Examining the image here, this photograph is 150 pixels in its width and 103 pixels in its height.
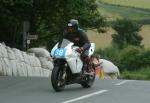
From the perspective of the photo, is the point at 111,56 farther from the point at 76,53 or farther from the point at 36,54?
the point at 76,53

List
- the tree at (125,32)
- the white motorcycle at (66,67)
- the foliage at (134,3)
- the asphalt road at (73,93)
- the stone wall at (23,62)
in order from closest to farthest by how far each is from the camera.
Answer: the asphalt road at (73,93) < the white motorcycle at (66,67) < the stone wall at (23,62) < the tree at (125,32) < the foliage at (134,3)

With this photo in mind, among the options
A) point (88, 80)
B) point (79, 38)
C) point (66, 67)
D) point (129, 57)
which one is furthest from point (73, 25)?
point (129, 57)

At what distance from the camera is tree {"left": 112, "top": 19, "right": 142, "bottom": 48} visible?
235 feet

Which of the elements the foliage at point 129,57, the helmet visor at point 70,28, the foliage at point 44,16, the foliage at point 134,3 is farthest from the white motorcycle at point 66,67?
the foliage at point 134,3

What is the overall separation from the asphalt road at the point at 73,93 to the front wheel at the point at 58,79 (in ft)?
0.50

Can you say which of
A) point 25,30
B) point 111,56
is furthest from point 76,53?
point 111,56

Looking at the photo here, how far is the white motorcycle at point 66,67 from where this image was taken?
1399 cm

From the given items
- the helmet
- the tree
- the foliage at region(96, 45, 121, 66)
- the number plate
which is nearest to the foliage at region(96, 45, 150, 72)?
the foliage at region(96, 45, 121, 66)

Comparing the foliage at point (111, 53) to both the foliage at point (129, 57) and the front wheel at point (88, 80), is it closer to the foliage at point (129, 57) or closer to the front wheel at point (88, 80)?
the foliage at point (129, 57)

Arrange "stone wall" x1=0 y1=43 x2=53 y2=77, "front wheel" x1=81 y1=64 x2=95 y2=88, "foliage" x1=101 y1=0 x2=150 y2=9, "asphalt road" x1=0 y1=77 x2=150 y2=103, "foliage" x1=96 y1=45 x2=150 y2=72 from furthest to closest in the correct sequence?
1. "foliage" x1=101 y1=0 x2=150 y2=9
2. "foliage" x1=96 y1=45 x2=150 y2=72
3. "stone wall" x1=0 y1=43 x2=53 y2=77
4. "front wheel" x1=81 y1=64 x2=95 y2=88
5. "asphalt road" x1=0 y1=77 x2=150 y2=103

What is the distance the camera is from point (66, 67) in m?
14.3

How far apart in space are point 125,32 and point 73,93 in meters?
61.0

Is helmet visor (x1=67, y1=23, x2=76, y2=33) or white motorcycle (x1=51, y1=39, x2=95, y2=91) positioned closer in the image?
white motorcycle (x1=51, y1=39, x2=95, y2=91)

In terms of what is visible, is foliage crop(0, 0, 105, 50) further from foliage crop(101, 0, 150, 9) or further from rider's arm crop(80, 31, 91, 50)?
foliage crop(101, 0, 150, 9)
